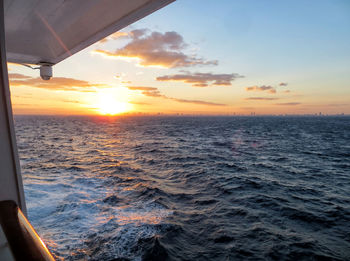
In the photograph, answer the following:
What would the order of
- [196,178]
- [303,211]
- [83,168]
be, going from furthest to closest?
1. [83,168]
2. [196,178]
3. [303,211]

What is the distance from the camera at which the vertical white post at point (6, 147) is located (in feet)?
8.20

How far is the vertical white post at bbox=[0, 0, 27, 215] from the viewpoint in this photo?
2.50 m

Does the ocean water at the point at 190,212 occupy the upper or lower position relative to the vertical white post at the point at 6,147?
lower

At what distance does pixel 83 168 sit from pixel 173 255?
11.9 meters

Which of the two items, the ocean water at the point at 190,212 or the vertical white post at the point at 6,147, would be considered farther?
the ocean water at the point at 190,212

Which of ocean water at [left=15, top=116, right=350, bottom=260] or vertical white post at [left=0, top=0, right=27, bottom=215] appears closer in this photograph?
vertical white post at [left=0, top=0, right=27, bottom=215]

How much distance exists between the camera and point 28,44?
140 inches

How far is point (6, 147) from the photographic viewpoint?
2582 mm

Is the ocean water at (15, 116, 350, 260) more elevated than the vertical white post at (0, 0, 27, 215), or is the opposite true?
the vertical white post at (0, 0, 27, 215)

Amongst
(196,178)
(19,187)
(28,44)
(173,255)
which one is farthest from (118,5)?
(196,178)

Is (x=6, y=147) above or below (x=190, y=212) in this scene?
above

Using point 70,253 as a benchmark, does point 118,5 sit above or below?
above

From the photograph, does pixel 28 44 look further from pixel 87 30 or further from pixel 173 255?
pixel 173 255

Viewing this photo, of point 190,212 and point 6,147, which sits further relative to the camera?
point 190,212
